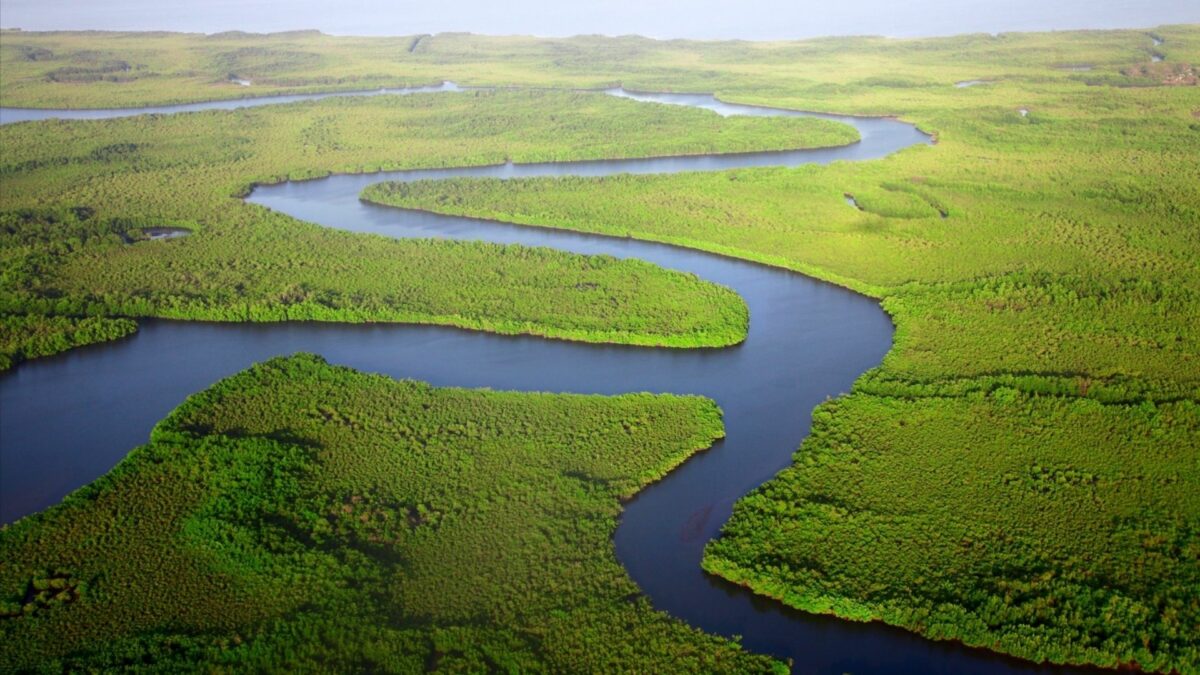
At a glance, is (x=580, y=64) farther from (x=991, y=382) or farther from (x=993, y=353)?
(x=991, y=382)

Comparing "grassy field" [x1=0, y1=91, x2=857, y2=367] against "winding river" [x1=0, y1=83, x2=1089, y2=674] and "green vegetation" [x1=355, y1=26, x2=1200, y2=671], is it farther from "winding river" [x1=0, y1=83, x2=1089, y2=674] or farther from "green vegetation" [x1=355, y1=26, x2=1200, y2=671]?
"green vegetation" [x1=355, y1=26, x2=1200, y2=671]

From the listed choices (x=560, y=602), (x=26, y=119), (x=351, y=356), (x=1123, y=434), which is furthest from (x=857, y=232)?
(x=26, y=119)

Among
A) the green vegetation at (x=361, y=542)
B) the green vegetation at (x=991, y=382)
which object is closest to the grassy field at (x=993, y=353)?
the green vegetation at (x=991, y=382)

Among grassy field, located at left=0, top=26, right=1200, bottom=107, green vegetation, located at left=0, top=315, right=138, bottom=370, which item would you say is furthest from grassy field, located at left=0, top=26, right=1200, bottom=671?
green vegetation, located at left=0, top=315, right=138, bottom=370

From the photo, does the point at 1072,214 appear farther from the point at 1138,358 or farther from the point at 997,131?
the point at 997,131

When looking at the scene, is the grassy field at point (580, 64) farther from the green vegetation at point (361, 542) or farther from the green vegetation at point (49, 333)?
the green vegetation at point (361, 542)
